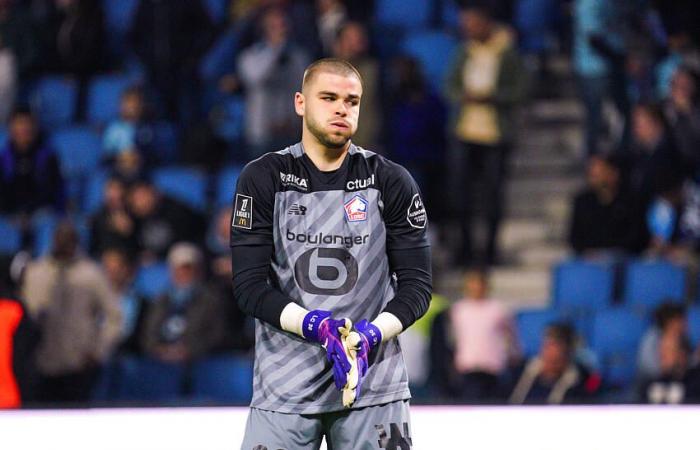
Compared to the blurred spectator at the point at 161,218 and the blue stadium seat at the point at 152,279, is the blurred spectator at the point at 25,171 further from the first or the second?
the blue stadium seat at the point at 152,279

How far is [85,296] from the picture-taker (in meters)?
8.88

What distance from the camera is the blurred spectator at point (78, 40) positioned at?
460 inches

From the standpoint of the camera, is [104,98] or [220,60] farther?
[104,98]

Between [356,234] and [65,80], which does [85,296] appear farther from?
[356,234]

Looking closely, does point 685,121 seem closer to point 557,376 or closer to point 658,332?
point 658,332

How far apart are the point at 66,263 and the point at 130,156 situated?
1.55 metres

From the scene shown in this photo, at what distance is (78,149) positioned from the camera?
36.7 ft

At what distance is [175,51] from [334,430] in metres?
7.94

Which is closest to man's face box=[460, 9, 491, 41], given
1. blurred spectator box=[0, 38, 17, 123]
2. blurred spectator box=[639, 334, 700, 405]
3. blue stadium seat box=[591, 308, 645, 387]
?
blue stadium seat box=[591, 308, 645, 387]

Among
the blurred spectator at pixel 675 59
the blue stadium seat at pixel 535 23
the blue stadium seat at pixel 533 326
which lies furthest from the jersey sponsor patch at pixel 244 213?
the blue stadium seat at pixel 535 23

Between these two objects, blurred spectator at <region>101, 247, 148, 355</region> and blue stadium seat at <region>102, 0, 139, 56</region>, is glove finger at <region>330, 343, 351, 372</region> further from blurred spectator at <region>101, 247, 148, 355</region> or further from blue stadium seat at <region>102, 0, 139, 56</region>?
blue stadium seat at <region>102, 0, 139, 56</region>

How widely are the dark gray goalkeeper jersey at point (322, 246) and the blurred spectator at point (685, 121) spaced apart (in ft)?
19.9

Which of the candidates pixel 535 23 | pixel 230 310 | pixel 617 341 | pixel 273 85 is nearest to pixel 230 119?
pixel 273 85

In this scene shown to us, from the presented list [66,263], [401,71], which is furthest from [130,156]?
[401,71]
